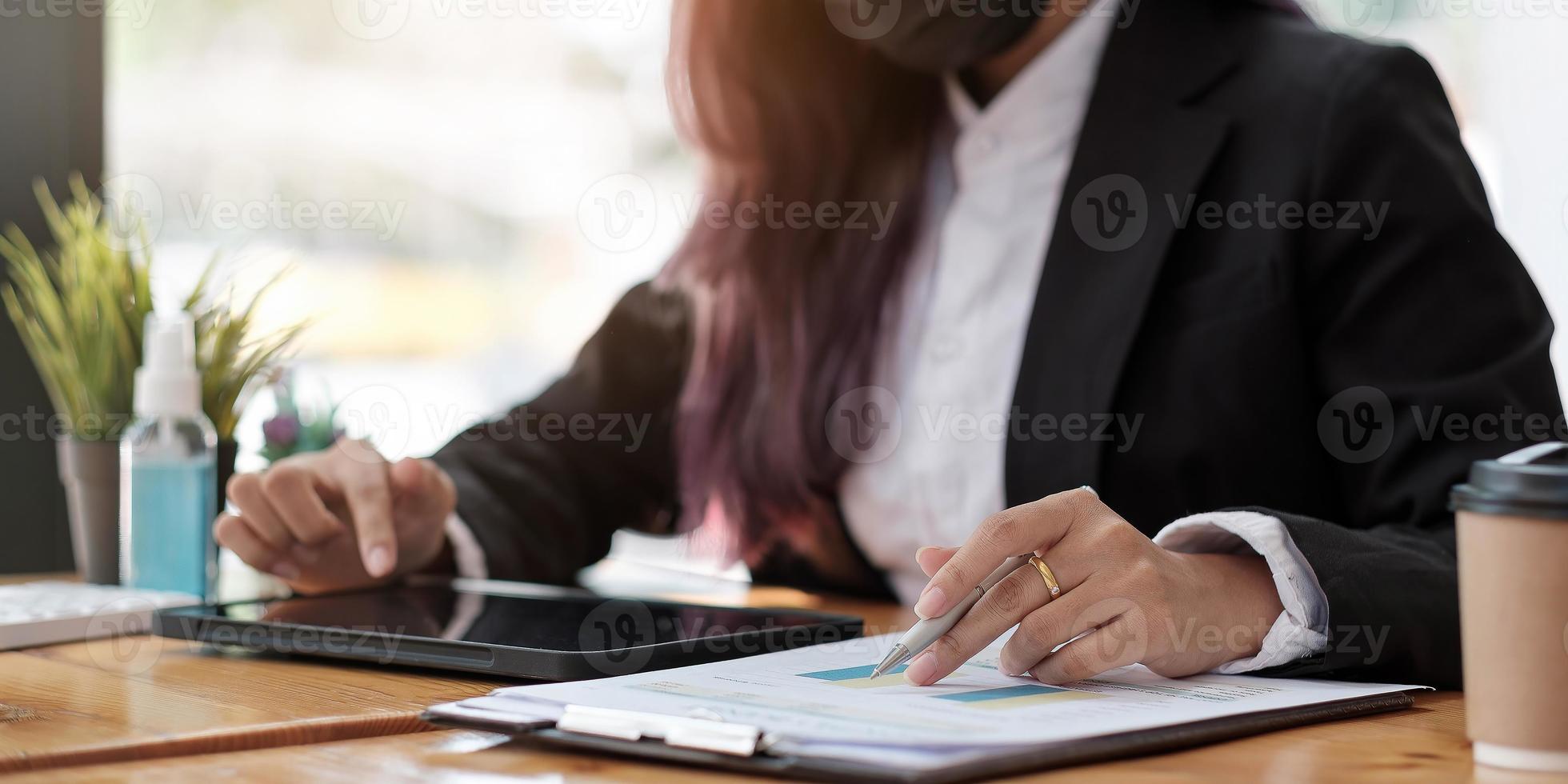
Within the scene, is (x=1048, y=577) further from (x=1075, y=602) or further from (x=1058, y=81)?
(x=1058, y=81)

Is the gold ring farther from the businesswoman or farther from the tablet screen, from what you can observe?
the tablet screen

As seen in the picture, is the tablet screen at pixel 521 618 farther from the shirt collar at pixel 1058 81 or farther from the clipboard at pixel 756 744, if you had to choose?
the shirt collar at pixel 1058 81

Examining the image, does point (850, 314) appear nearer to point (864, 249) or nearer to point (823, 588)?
point (864, 249)

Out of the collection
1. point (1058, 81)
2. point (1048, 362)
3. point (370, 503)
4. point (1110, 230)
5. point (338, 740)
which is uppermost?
point (1058, 81)

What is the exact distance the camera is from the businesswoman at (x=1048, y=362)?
73 cm

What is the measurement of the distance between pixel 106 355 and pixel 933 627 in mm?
836

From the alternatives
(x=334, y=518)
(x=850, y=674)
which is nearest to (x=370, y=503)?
(x=334, y=518)

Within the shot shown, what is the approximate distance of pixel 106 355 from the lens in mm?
1126

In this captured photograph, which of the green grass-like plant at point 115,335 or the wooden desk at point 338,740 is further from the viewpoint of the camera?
the green grass-like plant at point 115,335

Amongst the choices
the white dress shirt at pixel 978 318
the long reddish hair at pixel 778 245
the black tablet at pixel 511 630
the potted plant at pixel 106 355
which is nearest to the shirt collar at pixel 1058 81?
the white dress shirt at pixel 978 318

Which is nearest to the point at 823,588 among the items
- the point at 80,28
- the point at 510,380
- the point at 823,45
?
the point at 823,45

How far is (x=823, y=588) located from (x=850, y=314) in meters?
0.28

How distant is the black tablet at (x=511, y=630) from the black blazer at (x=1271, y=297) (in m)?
0.31

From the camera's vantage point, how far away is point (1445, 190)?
98 centimetres
